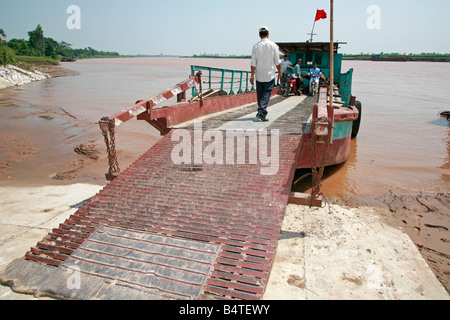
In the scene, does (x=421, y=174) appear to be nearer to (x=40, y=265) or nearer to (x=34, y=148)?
(x=40, y=265)

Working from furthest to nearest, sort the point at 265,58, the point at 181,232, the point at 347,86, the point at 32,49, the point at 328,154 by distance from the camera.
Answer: the point at 32,49 → the point at 347,86 → the point at 328,154 → the point at 265,58 → the point at 181,232

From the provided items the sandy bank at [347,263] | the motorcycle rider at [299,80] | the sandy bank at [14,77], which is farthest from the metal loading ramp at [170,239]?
the sandy bank at [14,77]

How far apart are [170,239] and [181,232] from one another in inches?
6.4

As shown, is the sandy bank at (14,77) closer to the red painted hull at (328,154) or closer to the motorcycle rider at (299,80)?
the motorcycle rider at (299,80)

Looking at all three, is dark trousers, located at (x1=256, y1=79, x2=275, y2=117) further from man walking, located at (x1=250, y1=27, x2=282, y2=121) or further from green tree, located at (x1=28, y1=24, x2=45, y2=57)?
green tree, located at (x1=28, y1=24, x2=45, y2=57)

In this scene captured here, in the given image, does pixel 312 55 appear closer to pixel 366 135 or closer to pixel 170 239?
pixel 366 135

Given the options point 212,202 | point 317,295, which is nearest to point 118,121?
point 212,202

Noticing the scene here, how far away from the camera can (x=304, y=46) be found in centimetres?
1231

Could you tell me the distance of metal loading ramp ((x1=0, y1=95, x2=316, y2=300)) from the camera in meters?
2.90

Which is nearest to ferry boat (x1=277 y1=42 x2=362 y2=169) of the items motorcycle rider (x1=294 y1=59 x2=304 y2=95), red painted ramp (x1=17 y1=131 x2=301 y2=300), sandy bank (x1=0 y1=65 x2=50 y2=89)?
motorcycle rider (x1=294 y1=59 x2=304 y2=95)

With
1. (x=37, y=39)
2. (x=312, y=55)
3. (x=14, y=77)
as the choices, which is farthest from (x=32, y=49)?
(x=312, y=55)

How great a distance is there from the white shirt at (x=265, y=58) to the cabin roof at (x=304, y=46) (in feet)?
22.3

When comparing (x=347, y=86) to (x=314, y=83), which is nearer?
(x=347, y=86)

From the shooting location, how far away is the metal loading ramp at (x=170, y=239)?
290 cm
